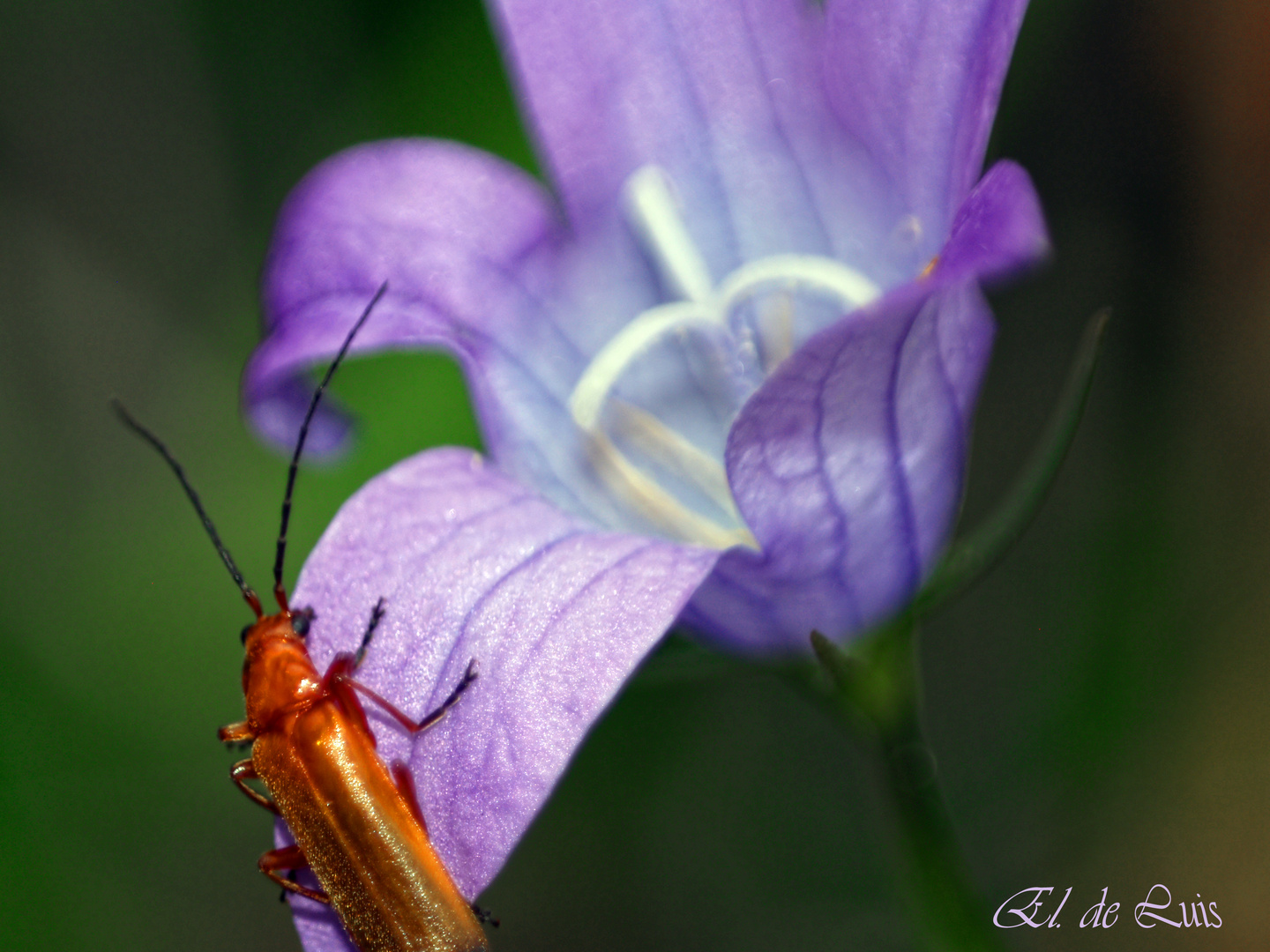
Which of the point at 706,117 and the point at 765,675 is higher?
the point at 706,117

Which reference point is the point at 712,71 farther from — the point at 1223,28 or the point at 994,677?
the point at 994,677

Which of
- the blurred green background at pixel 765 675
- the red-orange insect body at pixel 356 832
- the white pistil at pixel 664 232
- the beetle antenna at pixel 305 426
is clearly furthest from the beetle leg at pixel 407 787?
the blurred green background at pixel 765 675

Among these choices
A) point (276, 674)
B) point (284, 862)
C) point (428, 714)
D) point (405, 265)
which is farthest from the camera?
point (405, 265)

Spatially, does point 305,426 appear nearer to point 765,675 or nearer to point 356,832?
point 356,832

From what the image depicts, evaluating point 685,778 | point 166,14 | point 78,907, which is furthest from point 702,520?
point 166,14

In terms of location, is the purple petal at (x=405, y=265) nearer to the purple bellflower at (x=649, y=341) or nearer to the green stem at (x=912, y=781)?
the purple bellflower at (x=649, y=341)

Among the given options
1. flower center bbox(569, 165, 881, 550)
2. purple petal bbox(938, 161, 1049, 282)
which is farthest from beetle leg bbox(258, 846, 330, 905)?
purple petal bbox(938, 161, 1049, 282)

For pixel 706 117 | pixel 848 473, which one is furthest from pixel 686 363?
pixel 848 473

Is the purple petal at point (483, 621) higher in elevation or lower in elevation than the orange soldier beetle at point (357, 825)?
higher
